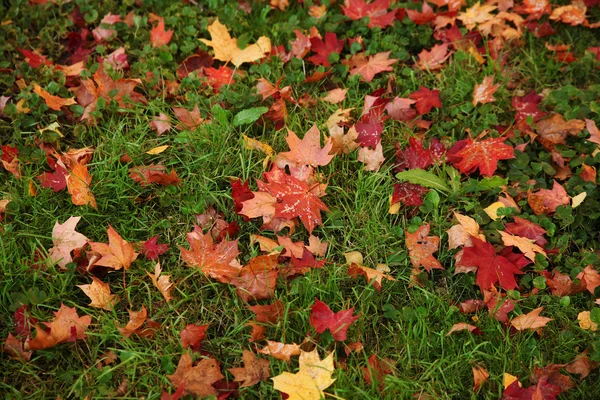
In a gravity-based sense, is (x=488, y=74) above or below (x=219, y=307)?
above

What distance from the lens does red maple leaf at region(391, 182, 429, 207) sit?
2.50 metres

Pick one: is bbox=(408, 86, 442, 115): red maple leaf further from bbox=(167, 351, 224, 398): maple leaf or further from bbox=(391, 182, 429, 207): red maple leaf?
bbox=(167, 351, 224, 398): maple leaf

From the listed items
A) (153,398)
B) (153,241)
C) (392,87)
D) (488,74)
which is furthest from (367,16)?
(153,398)

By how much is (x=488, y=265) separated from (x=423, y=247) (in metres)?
0.26

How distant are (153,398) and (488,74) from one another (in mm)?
2248

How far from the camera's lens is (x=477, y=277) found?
2266 mm

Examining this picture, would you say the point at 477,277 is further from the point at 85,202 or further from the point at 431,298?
the point at 85,202

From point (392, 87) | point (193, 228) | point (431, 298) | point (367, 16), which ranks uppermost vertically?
point (367, 16)

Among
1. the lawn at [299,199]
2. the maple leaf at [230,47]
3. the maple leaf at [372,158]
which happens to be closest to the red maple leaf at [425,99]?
the lawn at [299,199]

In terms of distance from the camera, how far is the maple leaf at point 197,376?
1.96 meters

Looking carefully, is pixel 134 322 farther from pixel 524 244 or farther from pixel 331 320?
pixel 524 244

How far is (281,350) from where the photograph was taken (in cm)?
204

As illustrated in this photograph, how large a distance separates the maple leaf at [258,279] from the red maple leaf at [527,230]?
39.7 inches

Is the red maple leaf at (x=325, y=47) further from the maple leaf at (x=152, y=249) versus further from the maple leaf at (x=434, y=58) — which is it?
the maple leaf at (x=152, y=249)
